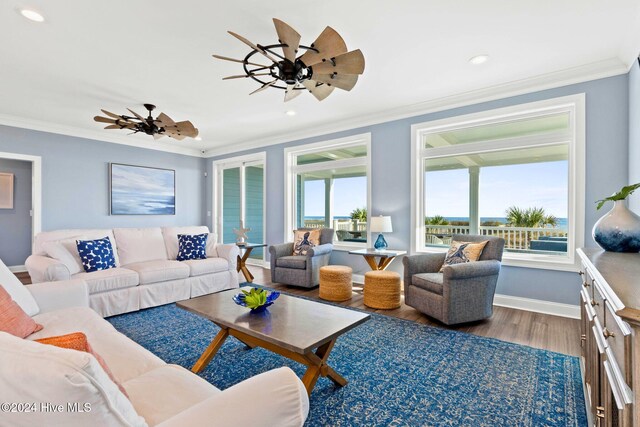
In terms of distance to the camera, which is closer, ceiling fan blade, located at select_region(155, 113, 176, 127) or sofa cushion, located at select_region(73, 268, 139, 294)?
sofa cushion, located at select_region(73, 268, 139, 294)

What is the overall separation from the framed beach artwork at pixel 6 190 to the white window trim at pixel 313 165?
498 centimetres

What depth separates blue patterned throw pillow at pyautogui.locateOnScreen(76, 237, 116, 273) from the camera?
3371 millimetres

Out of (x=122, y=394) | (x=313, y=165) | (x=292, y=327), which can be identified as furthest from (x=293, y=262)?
(x=122, y=394)

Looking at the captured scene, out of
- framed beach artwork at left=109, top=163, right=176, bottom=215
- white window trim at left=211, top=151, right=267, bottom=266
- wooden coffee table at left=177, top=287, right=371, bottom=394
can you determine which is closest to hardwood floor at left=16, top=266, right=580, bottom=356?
wooden coffee table at left=177, top=287, right=371, bottom=394

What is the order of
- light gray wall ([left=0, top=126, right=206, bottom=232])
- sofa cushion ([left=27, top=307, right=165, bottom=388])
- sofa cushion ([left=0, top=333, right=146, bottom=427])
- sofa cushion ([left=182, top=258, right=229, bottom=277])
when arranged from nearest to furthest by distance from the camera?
1. sofa cushion ([left=0, top=333, right=146, bottom=427])
2. sofa cushion ([left=27, top=307, right=165, bottom=388])
3. sofa cushion ([left=182, top=258, right=229, bottom=277])
4. light gray wall ([left=0, top=126, right=206, bottom=232])

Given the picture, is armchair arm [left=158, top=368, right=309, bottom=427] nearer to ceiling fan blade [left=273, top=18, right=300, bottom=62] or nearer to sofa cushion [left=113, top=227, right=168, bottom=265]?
ceiling fan blade [left=273, top=18, right=300, bottom=62]

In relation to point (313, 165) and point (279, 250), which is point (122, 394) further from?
point (313, 165)

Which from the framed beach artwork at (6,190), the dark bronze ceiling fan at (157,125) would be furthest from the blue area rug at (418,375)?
the framed beach artwork at (6,190)

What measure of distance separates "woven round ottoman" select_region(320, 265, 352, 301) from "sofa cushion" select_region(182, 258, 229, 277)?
4.67 feet

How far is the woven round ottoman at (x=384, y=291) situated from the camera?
351 cm

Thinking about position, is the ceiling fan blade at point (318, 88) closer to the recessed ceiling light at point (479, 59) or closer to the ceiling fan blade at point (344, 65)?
the ceiling fan blade at point (344, 65)

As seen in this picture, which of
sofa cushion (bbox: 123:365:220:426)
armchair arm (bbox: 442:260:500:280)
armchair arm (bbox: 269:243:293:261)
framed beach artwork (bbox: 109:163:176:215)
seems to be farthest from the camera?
framed beach artwork (bbox: 109:163:176:215)

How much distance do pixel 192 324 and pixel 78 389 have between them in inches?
105

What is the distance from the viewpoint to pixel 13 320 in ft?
5.24
